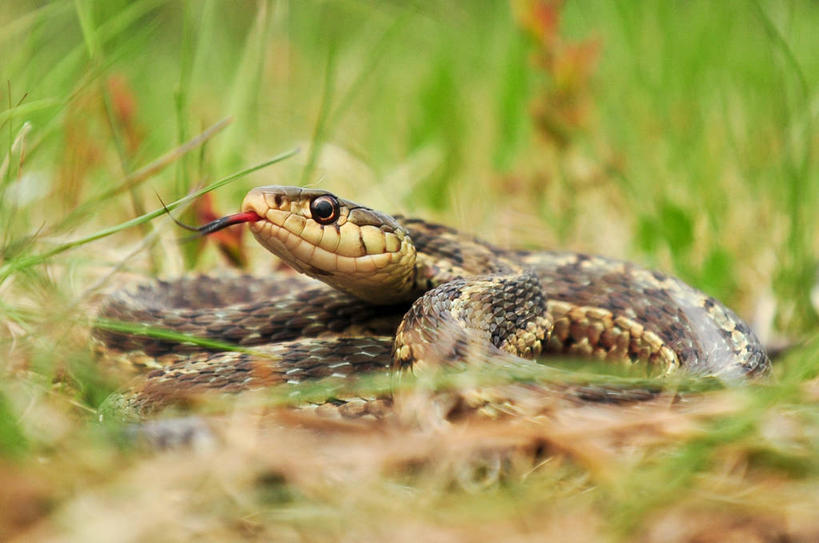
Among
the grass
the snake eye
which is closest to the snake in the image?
the snake eye

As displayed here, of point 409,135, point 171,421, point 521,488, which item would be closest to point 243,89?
point 409,135

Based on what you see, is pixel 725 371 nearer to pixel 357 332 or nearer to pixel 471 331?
pixel 471 331

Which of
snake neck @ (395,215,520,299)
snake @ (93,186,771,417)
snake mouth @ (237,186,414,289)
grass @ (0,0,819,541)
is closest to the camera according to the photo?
grass @ (0,0,819,541)

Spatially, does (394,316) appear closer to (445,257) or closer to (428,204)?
(445,257)

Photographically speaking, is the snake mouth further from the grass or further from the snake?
the grass

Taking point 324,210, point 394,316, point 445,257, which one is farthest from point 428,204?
point 324,210

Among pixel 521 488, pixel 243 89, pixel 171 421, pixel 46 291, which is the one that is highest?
pixel 243 89
